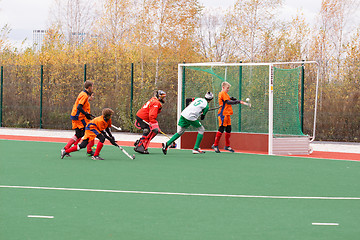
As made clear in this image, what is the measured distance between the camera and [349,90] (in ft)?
60.8

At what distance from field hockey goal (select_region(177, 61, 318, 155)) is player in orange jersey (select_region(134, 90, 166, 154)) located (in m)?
2.03

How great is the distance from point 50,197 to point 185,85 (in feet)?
31.6

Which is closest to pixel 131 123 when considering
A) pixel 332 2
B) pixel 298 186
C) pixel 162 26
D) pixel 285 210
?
pixel 162 26

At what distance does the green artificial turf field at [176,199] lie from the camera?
578 cm

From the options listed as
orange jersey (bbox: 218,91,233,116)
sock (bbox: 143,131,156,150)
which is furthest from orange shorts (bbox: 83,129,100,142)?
orange jersey (bbox: 218,91,233,116)

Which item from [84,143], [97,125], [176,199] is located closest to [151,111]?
[97,125]

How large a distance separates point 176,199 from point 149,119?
239 inches

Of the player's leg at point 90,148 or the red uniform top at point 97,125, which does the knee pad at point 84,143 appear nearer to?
the red uniform top at point 97,125

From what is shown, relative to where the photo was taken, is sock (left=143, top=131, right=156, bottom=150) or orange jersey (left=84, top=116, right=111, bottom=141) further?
sock (left=143, top=131, right=156, bottom=150)

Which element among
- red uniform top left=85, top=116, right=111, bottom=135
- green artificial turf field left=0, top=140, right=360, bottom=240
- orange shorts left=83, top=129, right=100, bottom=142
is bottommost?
green artificial turf field left=0, top=140, right=360, bottom=240

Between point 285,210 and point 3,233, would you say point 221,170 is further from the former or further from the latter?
point 3,233

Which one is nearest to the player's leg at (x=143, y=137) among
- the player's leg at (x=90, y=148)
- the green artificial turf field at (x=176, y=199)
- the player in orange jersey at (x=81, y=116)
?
the green artificial turf field at (x=176, y=199)

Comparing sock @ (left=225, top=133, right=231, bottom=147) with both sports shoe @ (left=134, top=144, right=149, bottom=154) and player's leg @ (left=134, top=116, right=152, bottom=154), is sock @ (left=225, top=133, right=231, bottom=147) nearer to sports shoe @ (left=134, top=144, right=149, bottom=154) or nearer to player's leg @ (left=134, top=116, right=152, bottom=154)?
player's leg @ (left=134, top=116, right=152, bottom=154)

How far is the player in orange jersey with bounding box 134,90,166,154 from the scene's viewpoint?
13.3 metres
